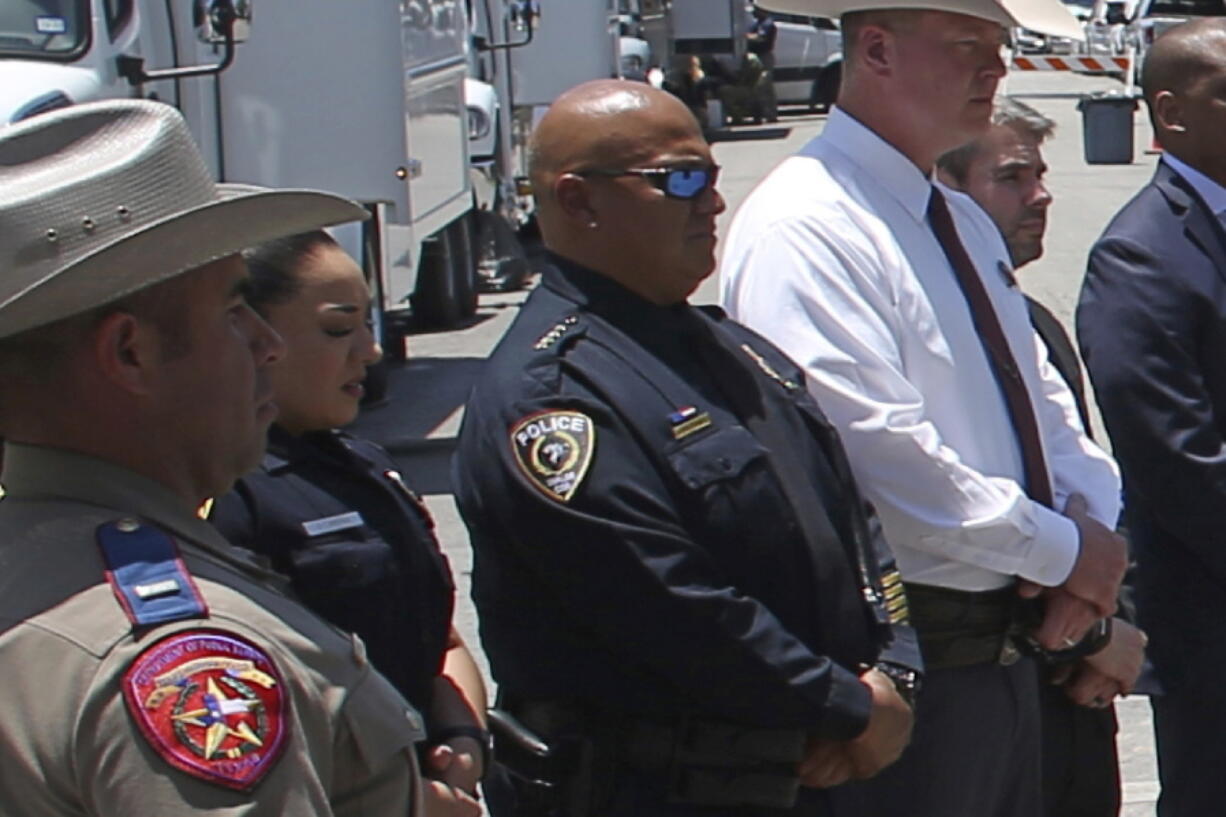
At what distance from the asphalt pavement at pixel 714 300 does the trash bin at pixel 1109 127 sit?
6.5 inches

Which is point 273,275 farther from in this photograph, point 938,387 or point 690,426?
point 938,387

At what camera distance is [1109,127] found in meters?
20.6

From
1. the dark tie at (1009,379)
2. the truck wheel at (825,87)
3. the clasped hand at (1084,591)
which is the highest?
the dark tie at (1009,379)

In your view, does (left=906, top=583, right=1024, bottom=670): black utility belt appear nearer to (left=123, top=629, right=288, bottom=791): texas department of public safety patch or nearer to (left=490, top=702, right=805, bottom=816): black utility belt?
(left=490, top=702, right=805, bottom=816): black utility belt

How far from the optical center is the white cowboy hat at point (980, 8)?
3.28 m

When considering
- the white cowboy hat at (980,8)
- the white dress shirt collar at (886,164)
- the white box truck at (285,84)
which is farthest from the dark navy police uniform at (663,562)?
the white box truck at (285,84)

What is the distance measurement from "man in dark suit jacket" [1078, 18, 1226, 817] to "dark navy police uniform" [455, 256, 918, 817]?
1.00 meters

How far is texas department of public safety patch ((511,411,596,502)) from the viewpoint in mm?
2623

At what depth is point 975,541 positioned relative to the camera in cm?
304

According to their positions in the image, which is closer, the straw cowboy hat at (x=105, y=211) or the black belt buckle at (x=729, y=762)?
the straw cowboy hat at (x=105, y=211)

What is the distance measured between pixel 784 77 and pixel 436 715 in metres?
28.6

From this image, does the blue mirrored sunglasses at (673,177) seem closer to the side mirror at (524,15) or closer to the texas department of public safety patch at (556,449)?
the texas department of public safety patch at (556,449)

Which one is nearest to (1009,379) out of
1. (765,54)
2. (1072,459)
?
(1072,459)

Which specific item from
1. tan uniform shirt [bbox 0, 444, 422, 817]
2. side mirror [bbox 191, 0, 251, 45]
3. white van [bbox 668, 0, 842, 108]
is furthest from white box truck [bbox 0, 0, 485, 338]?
white van [bbox 668, 0, 842, 108]
